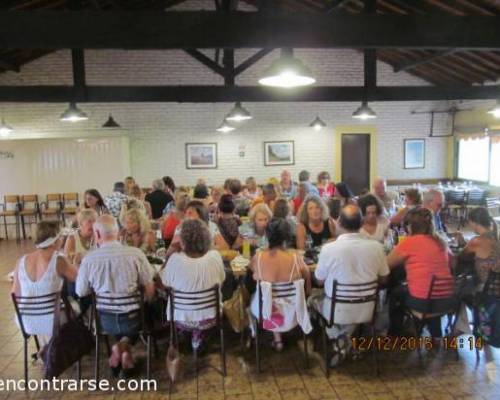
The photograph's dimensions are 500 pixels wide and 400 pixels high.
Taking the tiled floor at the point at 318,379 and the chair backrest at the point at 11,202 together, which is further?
the chair backrest at the point at 11,202

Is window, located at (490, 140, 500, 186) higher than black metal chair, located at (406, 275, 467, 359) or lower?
higher

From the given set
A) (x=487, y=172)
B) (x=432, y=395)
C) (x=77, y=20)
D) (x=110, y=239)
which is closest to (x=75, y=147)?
(x=77, y=20)

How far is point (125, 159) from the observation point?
31.4 ft

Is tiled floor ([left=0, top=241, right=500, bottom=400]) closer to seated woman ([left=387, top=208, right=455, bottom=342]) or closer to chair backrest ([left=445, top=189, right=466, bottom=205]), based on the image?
seated woman ([left=387, top=208, right=455, bottom=342])

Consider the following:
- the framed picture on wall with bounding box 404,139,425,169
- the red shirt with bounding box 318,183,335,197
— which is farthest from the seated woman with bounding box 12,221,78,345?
the framed picture on wall with bounding box 404,139,425,169

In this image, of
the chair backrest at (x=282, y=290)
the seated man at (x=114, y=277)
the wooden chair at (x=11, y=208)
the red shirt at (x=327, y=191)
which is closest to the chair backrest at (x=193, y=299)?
the seated man at (x=114, y=277)

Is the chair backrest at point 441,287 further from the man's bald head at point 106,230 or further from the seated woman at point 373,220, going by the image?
the man's bald head at point 106,230

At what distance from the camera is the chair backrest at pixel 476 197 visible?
30.3 ft

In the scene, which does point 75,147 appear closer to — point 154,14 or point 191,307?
point 154,14

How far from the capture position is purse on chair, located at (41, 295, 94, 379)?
9.89ft

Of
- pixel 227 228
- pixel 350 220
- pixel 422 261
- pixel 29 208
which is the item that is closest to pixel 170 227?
pixel 227 228

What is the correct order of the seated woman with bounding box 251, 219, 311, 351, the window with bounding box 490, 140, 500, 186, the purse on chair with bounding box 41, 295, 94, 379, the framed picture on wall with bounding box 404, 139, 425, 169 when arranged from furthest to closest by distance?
the framed picture on wall with bounding box 404, 139, 425, 169 < the window with bounding box 490, 140, 500, 186 < the seated woman with bounding box 251, 219, 311, 351 < the purse on chair with bounding box 41, 295, 94, 379
